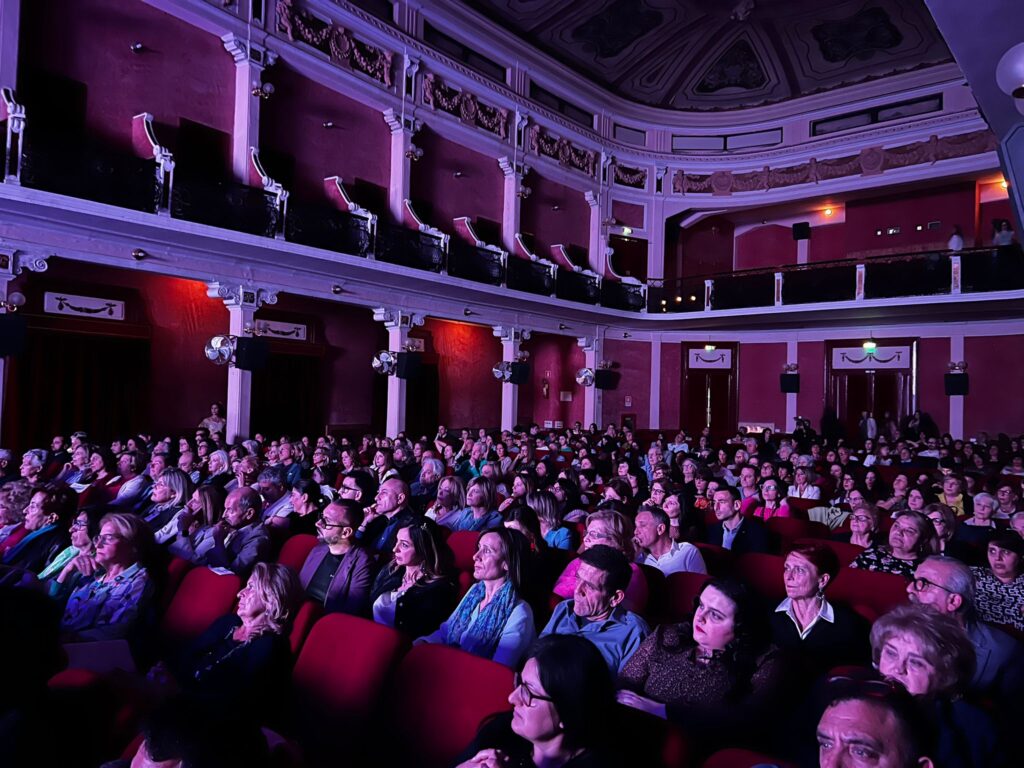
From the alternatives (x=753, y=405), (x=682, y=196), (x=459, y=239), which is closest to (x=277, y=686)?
(x=459, y=239)

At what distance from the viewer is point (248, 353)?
9.68 metres

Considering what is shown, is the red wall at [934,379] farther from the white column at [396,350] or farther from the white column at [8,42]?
the white column at [8,42]

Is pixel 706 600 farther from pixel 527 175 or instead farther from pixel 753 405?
pixel 753 405

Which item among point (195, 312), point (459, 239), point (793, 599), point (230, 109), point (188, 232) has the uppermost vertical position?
point (230, 109)

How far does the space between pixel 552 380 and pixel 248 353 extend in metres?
9.04

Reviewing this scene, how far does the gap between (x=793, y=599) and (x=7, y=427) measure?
9554mm

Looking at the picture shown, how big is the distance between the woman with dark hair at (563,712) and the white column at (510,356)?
12.5 metres

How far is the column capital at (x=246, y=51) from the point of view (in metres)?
10.4

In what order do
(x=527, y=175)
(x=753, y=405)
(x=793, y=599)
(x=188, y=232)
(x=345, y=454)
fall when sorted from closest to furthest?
(x=793, y=599) < (x=345, y=454) < (x=188, y=232) < (x=527, y=175) < (x=753, y=405)

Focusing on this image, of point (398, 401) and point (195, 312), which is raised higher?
point (195, 312)

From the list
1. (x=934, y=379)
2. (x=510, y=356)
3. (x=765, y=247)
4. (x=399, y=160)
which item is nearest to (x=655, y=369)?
(x=765, y=247)

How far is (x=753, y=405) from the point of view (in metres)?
17.0

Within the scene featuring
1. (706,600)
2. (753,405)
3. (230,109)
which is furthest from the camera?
(753,405)

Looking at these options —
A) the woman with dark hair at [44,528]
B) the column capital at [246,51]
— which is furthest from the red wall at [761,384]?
the woman with dark hair at [44,528]
